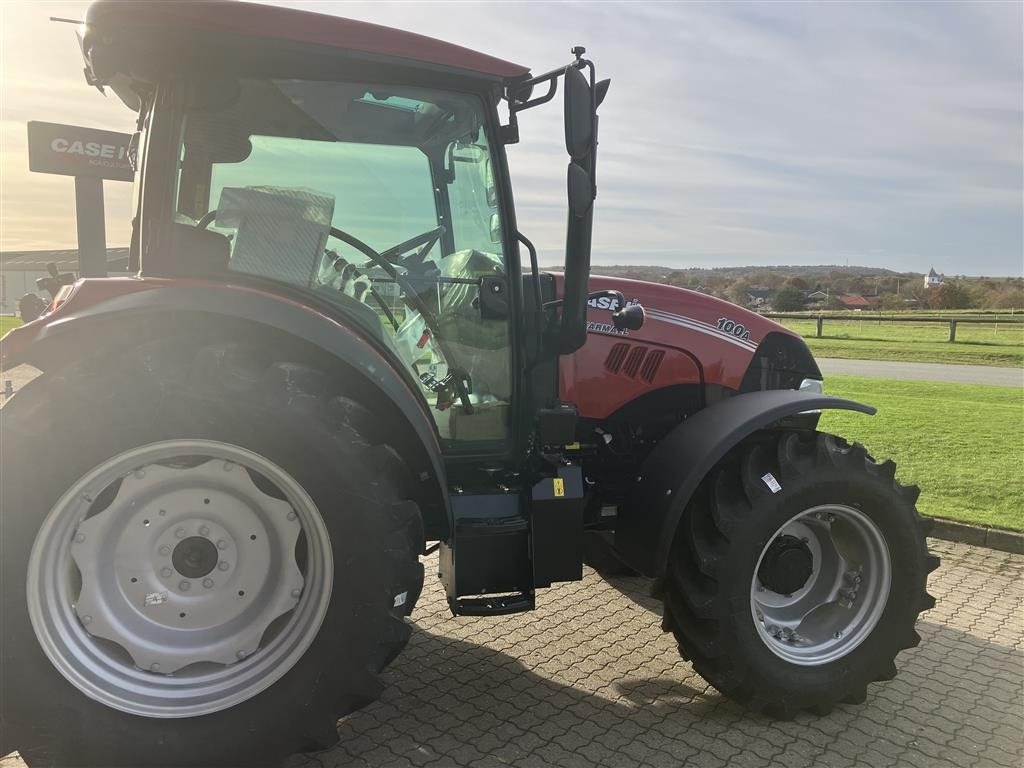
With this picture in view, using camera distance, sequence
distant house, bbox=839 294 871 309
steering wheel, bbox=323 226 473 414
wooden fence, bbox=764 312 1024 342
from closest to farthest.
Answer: steering wheel, bbox=323 226 473 414, wooden fence, bbox=764 312 1024 342, distant house, bbox=839 294 871 309

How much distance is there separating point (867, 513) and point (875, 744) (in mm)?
892

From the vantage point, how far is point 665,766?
2695mm

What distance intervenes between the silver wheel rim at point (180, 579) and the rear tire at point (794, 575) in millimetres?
1494

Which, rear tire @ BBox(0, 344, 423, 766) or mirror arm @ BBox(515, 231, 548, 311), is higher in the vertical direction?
mirror arm @ BBox(515, 231, 548, 311)

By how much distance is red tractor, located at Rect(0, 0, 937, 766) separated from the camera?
2.32 meters

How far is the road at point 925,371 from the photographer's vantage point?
1628 centimetres

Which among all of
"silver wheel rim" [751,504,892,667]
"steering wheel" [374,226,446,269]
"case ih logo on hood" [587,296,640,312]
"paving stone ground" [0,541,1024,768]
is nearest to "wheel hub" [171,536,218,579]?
"paving stone ground" [0,541,1024,768]

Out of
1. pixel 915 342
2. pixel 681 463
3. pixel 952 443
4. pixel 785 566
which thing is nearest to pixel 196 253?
pixel 681 463

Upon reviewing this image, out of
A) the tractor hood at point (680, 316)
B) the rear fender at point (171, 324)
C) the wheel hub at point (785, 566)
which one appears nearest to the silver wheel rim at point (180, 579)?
the rear fender at point (171, 324)

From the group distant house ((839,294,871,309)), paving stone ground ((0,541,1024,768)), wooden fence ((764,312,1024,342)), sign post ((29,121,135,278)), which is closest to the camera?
paving stone ground ((0,541,1024,768))

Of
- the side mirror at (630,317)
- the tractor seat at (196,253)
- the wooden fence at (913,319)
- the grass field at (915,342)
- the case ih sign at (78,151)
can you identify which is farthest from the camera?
the wooden fence at (913,319)

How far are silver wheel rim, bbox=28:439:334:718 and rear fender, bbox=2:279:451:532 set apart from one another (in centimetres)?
41

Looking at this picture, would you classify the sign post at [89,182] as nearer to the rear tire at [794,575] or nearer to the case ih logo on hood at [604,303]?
the case ih logo on hood at [604,303]

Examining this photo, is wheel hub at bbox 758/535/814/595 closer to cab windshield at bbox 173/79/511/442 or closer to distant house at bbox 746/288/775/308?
cab windshield at bbox 173/79/511/442
